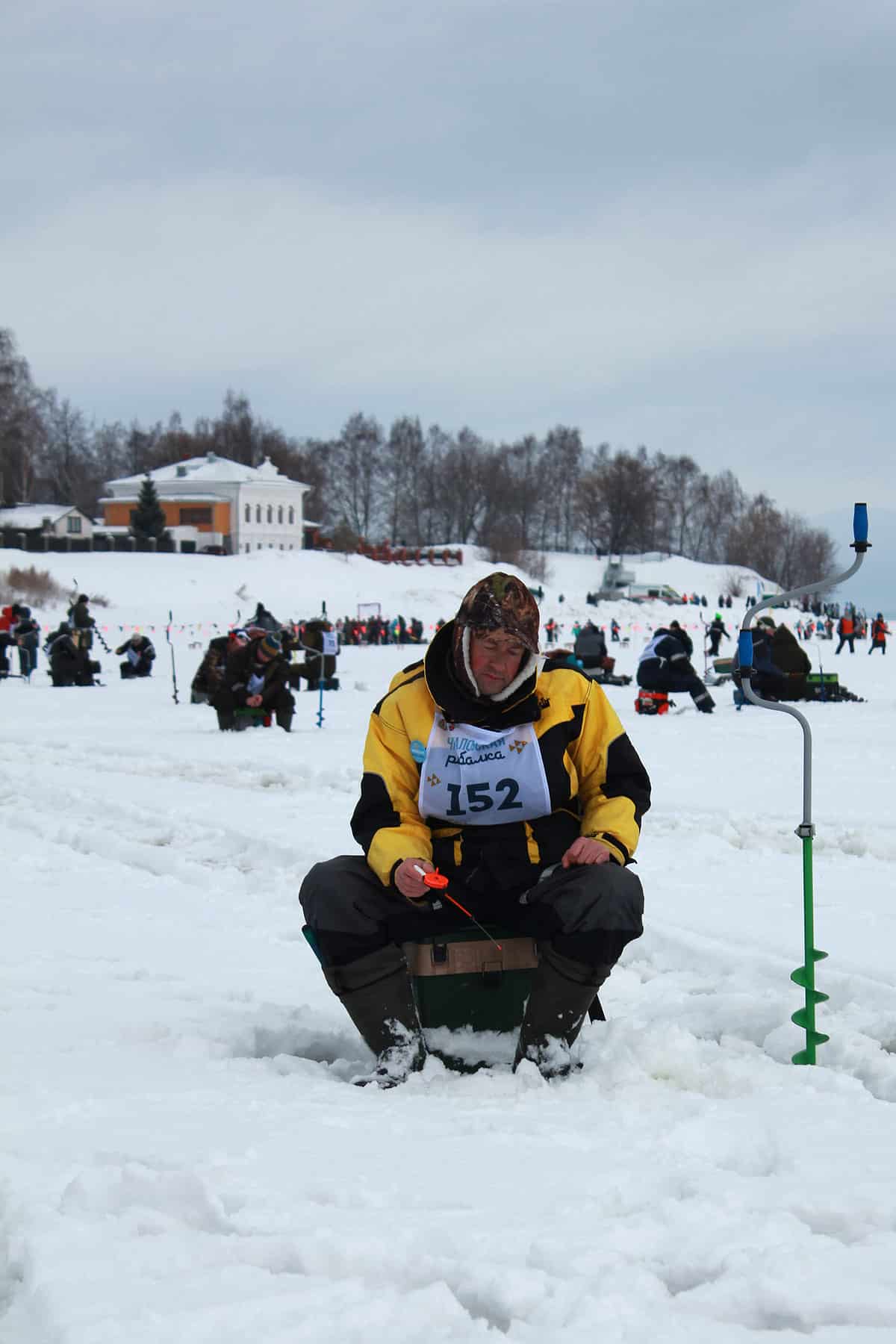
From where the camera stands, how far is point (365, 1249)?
8.00 feet

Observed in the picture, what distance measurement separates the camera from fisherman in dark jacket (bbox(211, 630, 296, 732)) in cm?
1441

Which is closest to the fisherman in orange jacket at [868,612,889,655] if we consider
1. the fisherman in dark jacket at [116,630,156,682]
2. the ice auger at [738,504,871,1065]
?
the fisherman in dark jacket at [116,630,156,682]

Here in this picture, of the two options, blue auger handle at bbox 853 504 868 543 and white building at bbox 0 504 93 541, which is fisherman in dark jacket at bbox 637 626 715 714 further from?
white building at bbox 0 504 93 541

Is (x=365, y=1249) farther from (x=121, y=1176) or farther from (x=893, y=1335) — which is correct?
(x=893, y=1335)

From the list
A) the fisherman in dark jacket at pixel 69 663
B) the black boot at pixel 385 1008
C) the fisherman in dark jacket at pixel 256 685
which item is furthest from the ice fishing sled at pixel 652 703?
the black boot at pixel 385 1008

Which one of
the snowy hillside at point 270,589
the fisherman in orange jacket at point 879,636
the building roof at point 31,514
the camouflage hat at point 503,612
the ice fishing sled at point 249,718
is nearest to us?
the camouflage hat at point 503,612

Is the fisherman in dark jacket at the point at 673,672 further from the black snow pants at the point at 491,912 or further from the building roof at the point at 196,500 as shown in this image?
the building roof at the point at 196,500

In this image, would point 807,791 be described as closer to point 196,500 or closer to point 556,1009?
point 556,1009

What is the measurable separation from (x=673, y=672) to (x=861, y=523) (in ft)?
44.0

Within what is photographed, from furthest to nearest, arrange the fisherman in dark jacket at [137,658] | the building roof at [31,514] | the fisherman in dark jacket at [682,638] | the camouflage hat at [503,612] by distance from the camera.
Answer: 1. the building roof at [31,514]
2. the fisherman in dark jacket at [137,658]
3. the fisherman in dark jacket at [682,638]
4. the camouflage hat at [503,612]

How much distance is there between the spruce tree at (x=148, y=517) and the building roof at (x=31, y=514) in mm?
4401

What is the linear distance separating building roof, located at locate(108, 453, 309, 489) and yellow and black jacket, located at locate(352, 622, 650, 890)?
85.9m

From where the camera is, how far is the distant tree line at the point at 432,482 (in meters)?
106

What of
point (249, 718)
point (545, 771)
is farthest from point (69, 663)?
point (545, 771)
